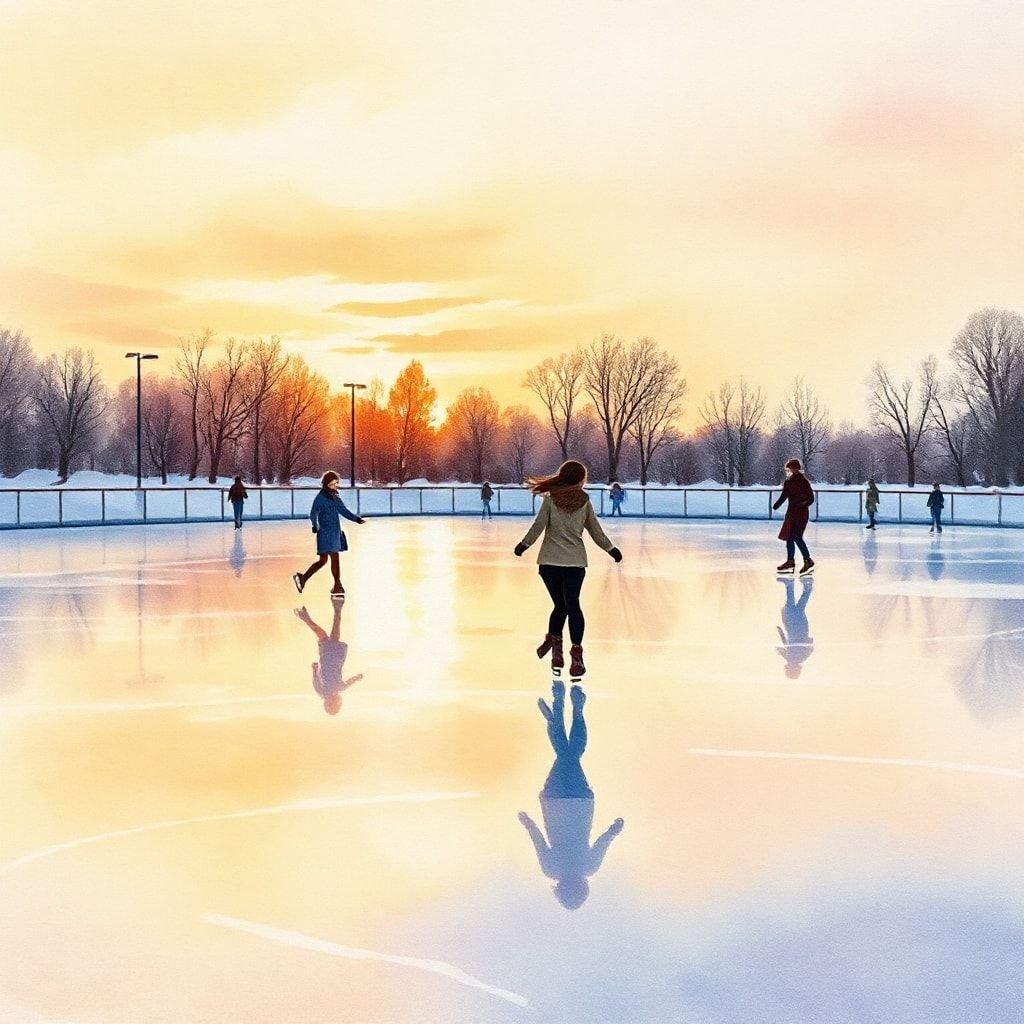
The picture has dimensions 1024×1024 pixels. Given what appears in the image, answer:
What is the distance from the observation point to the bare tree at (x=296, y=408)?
333ft

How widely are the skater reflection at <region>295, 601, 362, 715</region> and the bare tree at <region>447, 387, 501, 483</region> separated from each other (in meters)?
101

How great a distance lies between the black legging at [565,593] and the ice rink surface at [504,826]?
17.0 inches

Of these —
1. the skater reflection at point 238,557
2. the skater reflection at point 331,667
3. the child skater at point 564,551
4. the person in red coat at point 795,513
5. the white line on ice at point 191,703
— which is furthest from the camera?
the skater reflection at point 238,557

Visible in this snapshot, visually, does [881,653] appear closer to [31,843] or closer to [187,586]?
[31,843]

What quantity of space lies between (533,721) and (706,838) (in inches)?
99.0

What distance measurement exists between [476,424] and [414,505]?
59325 mm

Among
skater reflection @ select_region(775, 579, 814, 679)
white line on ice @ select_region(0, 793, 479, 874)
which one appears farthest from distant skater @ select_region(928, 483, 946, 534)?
white line on ice @ select_region(0, 793, 479, 874)

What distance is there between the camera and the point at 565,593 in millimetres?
9195

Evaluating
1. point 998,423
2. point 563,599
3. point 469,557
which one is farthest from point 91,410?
point 563,599

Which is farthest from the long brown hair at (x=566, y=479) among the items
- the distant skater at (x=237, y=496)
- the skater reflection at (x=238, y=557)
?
the distant skater at (x=237, y=496)

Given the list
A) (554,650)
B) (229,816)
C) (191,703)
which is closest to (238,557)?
(554,650)

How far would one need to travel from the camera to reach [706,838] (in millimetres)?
5047

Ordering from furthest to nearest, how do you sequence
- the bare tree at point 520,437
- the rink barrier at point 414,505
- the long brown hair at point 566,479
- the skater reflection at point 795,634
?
the bare tree at point 520,437 < the rink barrier at point 414,505 < the skater reflection at point 795,634 < the long brown hair at point 566,479

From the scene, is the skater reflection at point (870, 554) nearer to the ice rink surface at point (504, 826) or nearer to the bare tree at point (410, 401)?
the ice rink surface at point (504, 826)
